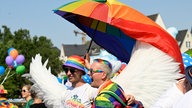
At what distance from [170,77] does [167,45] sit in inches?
13.9

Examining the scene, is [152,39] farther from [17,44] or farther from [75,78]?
[17,44]

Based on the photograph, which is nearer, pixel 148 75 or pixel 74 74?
pixel 148 75

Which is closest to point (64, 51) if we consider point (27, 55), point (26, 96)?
point (27, 55)

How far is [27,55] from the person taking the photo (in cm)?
4522

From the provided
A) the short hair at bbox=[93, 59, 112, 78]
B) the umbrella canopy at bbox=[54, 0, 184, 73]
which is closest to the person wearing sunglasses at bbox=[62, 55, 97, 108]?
the umbrella canopy at bbox=[54, 0, 184, 73]

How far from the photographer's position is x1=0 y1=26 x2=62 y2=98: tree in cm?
4025

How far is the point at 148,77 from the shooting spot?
4418 millimetres

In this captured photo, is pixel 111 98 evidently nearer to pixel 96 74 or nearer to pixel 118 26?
pixel 96 74

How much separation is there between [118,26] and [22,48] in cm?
4106

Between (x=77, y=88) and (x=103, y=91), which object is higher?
(x=103, y=91)

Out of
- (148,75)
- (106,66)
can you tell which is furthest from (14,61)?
(148,75)

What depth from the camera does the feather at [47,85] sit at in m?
5.93

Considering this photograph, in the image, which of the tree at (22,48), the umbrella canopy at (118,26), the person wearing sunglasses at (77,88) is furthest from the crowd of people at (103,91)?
the tree at (22,48)

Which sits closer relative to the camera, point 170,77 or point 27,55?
point 170,77
